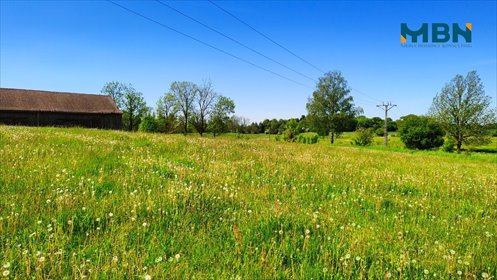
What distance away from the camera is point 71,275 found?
99.3 inches

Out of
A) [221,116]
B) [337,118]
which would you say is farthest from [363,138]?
[221,116]

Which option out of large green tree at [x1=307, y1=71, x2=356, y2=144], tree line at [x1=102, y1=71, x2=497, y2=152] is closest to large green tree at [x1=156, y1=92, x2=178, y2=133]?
tree line at [x1=102, y1=71, x2=497, y2=152]

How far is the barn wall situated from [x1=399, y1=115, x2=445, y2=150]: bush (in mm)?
55486

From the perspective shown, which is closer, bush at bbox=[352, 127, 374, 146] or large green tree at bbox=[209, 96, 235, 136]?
Result: bush at bbox=[352, 127, 374, 146]

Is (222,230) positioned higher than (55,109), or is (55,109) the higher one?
(55,109)

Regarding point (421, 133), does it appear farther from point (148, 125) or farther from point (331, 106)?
point (148, 125)

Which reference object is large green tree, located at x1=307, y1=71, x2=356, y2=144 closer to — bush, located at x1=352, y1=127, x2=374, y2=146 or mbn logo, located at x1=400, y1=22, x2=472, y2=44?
bush, located at x1=352, y1=127, x2=374, y2=146

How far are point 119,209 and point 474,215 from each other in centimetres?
653

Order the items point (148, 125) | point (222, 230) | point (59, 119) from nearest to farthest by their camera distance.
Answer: point (222, 230), point (59, 119), point (148, 125)

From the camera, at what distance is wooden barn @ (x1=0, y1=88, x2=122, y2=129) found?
149 ft

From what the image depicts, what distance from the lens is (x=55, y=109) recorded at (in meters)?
47.6

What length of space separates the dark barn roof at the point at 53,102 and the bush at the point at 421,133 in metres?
55.6

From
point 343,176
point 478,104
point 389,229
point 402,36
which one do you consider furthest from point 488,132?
point 389,229

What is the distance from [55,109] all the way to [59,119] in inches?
73.6
